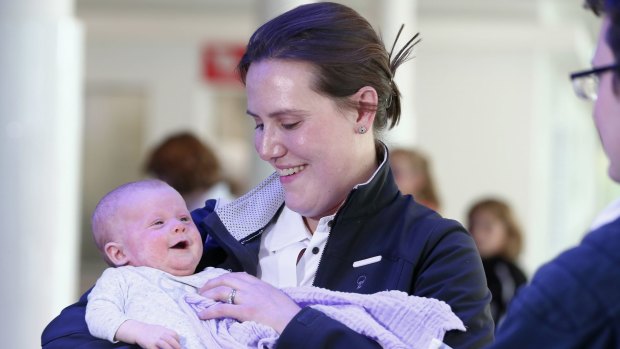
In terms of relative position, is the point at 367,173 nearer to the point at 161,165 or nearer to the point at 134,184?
the point at 134,184

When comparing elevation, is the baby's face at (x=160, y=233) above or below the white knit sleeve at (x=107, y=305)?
above

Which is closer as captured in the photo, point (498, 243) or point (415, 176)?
point (415, 176)

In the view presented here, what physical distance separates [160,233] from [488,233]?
485cm

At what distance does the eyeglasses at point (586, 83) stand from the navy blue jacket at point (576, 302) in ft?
0.77

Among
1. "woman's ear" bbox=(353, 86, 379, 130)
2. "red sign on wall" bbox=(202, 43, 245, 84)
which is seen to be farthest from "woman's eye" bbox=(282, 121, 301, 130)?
"red sign on wall" bbox=(202, 43, 245, 84)

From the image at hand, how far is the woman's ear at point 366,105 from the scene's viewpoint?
2.66 m

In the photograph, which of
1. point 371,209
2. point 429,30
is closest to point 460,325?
point 371,209

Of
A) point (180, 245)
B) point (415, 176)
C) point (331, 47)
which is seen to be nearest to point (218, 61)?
point (415, 176)

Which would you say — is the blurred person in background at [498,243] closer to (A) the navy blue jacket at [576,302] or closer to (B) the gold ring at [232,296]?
(B) the gold ring at [232,296]

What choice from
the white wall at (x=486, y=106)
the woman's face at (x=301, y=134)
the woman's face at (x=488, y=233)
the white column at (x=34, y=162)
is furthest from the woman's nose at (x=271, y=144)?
the white wall at (x=486, y=106)

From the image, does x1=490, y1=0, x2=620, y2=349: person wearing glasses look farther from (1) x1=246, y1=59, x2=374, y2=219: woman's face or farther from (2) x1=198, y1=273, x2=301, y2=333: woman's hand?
(1) x1=246, y1=59, x2=374, y2=219: woman's face

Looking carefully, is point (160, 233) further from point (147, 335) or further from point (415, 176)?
point (415, 176)

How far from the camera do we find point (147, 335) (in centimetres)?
242

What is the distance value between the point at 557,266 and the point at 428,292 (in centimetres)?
79
